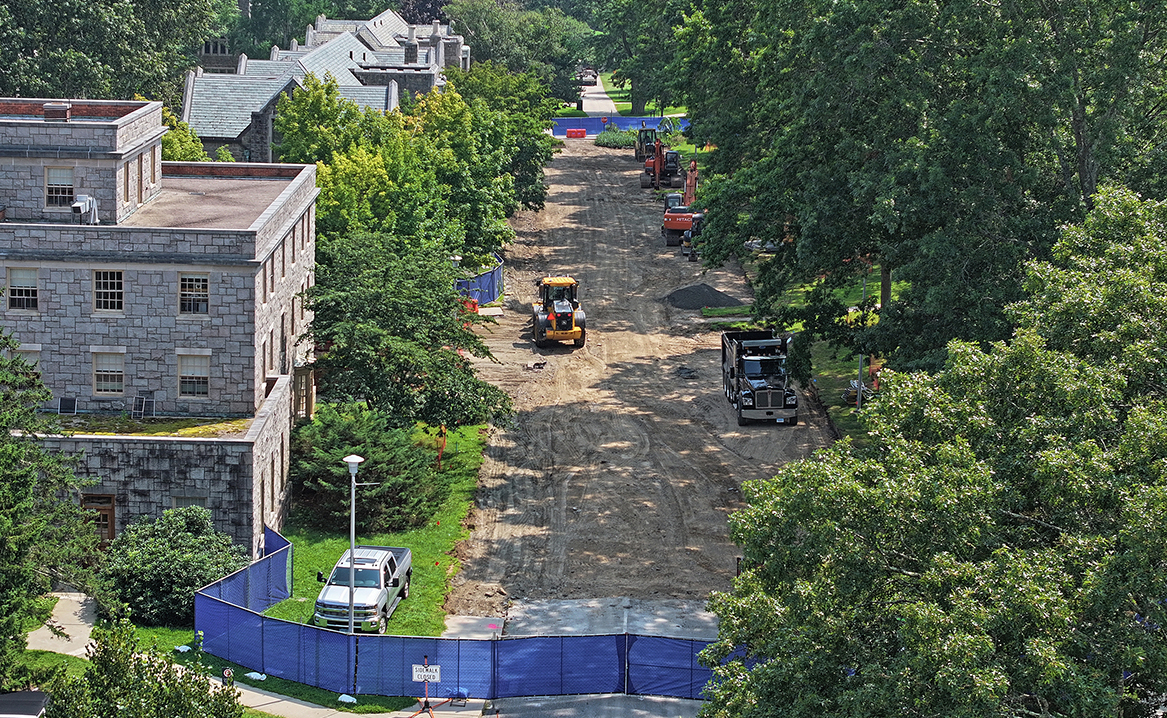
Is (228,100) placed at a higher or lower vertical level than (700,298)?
higher

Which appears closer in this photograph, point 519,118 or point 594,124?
point 519,118

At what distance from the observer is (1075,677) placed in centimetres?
1986

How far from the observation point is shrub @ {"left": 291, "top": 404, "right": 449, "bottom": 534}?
139ft

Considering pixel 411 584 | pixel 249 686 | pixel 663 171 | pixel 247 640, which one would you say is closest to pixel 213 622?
pixel 247 640

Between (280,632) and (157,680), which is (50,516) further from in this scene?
(157,680)

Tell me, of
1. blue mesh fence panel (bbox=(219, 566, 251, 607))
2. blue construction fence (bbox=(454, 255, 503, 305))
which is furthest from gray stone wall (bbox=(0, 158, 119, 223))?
blue construction fence (bbox=(454, 255, 503, 305))

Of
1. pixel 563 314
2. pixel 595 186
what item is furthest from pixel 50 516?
pixel 595 186

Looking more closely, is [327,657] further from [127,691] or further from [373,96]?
[373,96]

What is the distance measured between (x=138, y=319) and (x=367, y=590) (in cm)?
1089

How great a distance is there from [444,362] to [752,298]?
28.1 meters

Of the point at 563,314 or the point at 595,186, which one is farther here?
the point at 595,186

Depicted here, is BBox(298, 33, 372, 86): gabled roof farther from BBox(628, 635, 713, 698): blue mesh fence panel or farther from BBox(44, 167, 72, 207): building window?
BBox(628, 635, 713, 698): blue mesh fence panel

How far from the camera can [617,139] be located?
126 m

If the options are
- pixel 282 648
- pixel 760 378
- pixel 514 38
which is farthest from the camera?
pixel 514 38
